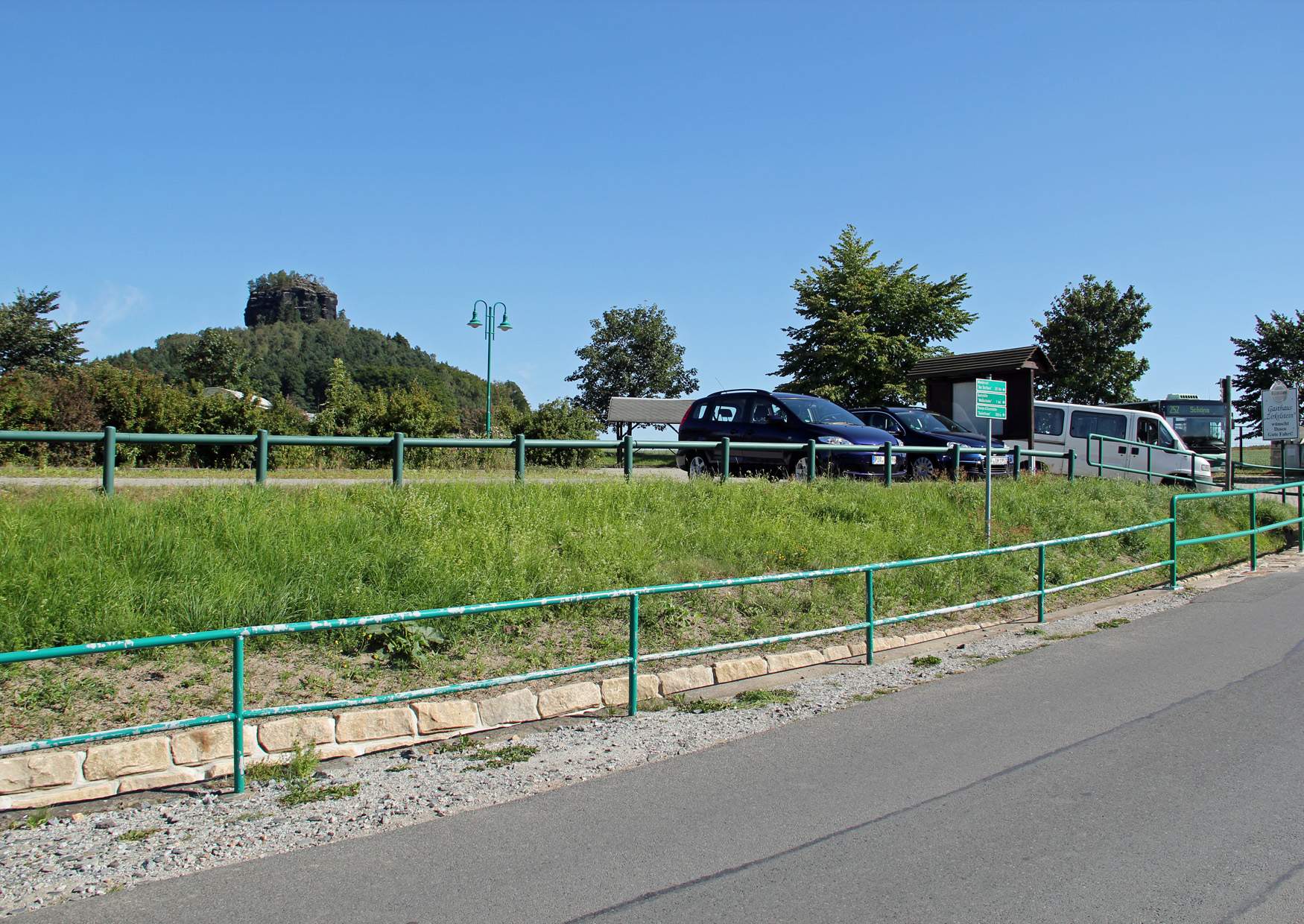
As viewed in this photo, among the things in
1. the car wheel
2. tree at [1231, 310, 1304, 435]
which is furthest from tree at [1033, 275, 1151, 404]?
the car wheel

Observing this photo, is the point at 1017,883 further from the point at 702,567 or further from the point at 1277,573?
the point at 1277,573

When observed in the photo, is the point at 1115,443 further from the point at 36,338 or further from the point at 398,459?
the point at 36,338

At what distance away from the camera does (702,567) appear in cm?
1062

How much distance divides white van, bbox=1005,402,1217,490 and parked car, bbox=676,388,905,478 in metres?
6.91

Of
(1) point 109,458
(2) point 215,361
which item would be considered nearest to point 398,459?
(1) point 109,458

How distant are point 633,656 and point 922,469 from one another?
11610 millimetres

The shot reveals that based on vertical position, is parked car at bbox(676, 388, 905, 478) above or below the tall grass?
above

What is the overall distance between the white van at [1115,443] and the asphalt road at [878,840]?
1647 centimetres

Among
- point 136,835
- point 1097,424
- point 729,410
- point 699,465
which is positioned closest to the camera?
point 136,835

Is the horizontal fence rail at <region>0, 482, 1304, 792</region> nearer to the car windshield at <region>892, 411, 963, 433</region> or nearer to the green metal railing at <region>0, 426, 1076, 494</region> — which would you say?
the green metal railing at <region>0, 426, 1076, 494</region>

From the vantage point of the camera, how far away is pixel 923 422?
66.5ft

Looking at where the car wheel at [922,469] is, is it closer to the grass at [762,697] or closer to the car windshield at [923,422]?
the car windshield at [923,422]

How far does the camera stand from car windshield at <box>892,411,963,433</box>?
20.0 m

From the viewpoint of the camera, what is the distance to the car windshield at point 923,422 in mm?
19953
